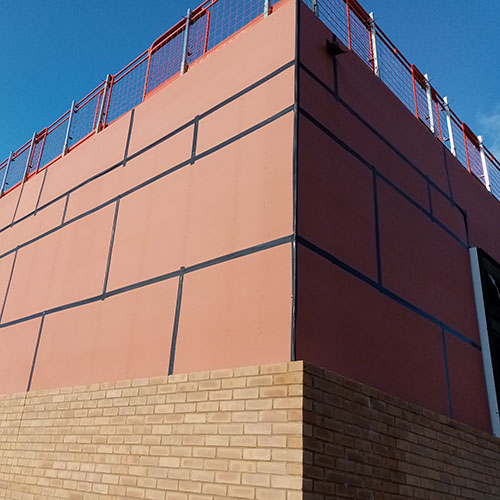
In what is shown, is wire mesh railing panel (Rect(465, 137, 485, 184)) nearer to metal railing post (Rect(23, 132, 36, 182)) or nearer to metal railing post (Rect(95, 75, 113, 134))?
metal railing post (Rect(95, 75, 113, 134))

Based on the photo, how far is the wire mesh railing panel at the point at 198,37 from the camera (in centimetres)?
870

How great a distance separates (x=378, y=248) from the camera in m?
6.78

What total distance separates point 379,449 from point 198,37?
279 inches

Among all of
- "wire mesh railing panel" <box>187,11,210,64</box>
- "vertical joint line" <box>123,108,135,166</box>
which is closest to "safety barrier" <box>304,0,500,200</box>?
"wire mesh railing panel" <box>187,11,210,64</box>

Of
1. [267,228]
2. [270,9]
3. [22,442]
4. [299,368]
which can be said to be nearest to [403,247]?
[267,228]

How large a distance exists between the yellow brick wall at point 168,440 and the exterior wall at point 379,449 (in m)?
0.25

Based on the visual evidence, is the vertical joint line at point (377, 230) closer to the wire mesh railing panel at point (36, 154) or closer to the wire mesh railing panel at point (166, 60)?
the wire mesh railing panel at point (166, 60)

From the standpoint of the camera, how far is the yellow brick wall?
15.3 ft

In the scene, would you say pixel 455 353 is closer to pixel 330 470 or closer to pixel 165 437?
pixel 330 470

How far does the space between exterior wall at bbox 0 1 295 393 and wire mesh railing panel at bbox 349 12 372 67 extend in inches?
65.8

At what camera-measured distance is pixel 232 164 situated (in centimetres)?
668

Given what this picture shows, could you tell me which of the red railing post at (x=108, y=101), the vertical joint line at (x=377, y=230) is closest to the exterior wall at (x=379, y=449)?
the vertical joint line at (x=377, y=230)

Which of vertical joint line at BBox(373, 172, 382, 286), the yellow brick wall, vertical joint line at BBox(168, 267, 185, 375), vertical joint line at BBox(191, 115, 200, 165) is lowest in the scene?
the yellow brick wall

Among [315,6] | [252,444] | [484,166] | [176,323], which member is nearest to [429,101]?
[484,166]
